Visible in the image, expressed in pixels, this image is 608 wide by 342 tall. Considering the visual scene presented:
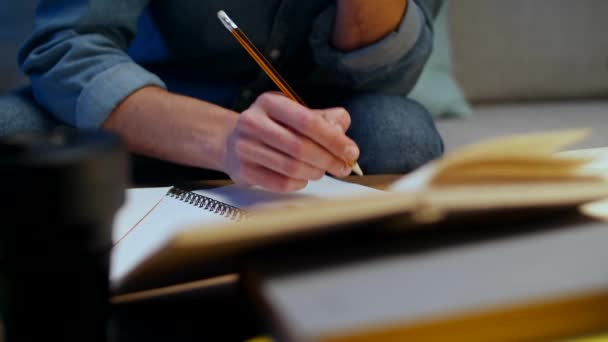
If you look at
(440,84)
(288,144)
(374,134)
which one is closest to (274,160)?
(288,144)

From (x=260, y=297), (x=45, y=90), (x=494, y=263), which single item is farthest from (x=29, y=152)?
(x=45, y=90)

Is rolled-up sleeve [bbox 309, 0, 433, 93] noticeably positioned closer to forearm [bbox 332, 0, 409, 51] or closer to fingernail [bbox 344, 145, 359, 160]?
forearm [bbox 332, 0, 409, 51]

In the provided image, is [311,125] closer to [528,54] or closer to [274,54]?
[274,54]

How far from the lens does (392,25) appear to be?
844 mm

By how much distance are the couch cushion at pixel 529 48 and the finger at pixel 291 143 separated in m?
1.05

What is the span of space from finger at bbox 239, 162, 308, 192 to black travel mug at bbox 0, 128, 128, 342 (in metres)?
0.32

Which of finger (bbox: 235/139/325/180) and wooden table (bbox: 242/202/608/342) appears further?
finger (bbox: 235/139/325/180)

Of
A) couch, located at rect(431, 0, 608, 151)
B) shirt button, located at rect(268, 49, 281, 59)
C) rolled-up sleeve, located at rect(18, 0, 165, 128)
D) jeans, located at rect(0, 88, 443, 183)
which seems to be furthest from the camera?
couch, located at rect(431, 0, 608, 151)

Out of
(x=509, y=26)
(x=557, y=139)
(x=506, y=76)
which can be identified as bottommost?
(x=506, y=76)

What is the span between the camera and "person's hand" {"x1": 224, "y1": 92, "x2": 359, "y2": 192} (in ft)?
1.79

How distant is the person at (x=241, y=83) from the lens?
22.9 inches

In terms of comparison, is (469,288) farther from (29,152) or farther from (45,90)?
(45,90)

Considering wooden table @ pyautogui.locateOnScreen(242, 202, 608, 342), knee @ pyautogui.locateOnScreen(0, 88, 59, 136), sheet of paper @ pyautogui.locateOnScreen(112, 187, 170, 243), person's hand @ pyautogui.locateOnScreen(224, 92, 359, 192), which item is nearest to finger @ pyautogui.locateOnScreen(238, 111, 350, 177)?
person's hand @ pyautogui.locateOnScreen(224, 92, 359, 192)

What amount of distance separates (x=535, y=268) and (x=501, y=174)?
54 mm
